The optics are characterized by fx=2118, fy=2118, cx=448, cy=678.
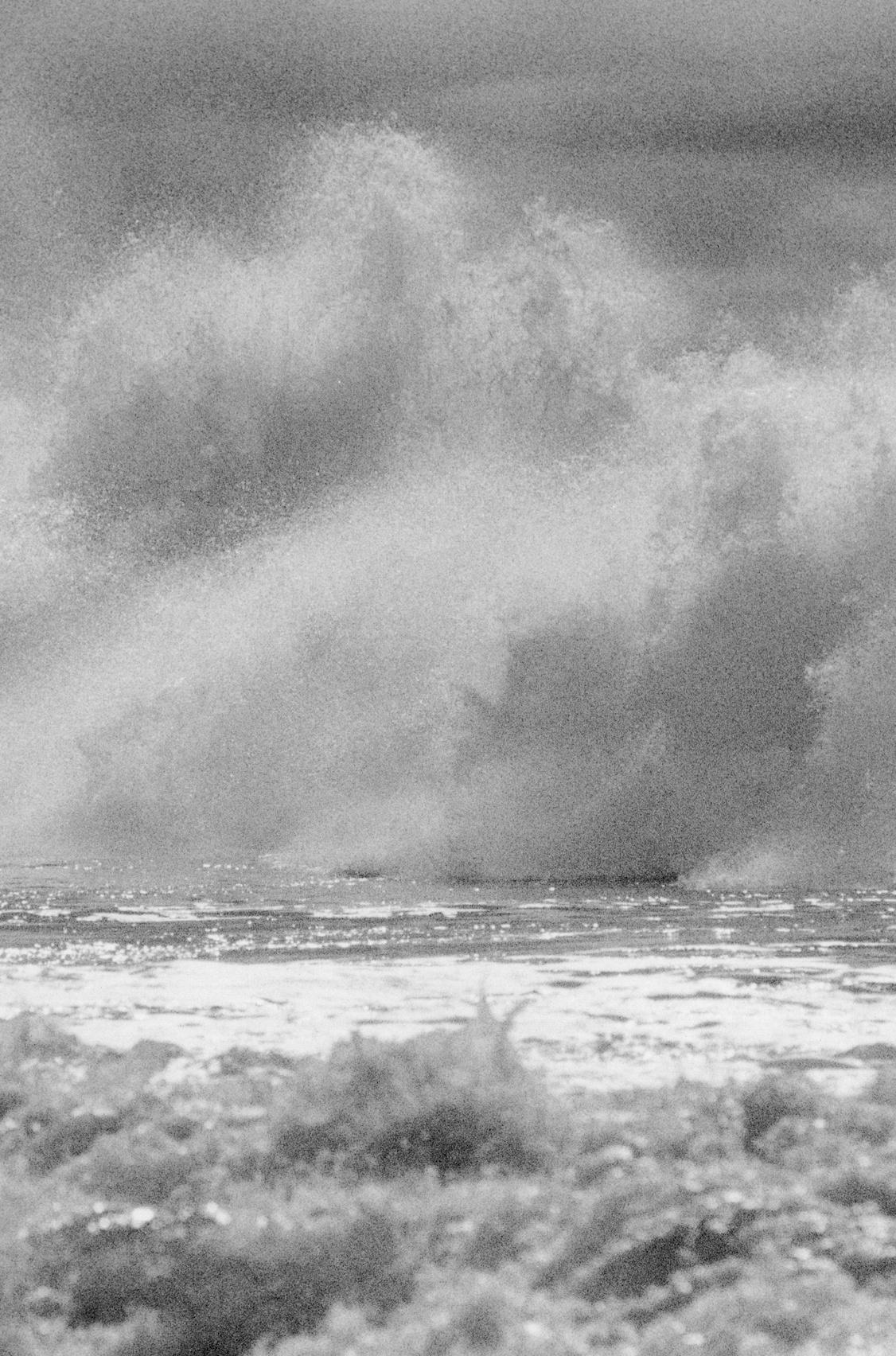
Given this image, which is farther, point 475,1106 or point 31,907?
point 31,907

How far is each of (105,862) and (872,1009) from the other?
32.0 m

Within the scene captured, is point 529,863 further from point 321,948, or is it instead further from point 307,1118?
point 307,1118

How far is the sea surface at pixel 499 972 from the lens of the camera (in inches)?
554

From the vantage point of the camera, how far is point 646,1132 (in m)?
9.72

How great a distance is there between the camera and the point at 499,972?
19.6 meters

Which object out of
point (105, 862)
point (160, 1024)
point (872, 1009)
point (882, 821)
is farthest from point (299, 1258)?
point (105, 862)

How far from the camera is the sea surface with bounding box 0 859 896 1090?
1407cm

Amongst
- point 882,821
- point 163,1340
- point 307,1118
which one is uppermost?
point 882,821

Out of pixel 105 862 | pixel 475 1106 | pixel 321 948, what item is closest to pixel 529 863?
pixel 105 862

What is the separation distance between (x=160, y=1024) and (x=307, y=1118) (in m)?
5.87

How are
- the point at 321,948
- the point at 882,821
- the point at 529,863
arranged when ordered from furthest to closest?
1. the point at 529,863
2. the point at 882,821
3. the point at 321,948

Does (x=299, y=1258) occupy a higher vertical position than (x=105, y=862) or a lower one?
lower

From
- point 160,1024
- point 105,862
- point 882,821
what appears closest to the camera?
point 160,1024

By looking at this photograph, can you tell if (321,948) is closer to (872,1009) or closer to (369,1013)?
(369,1013)
